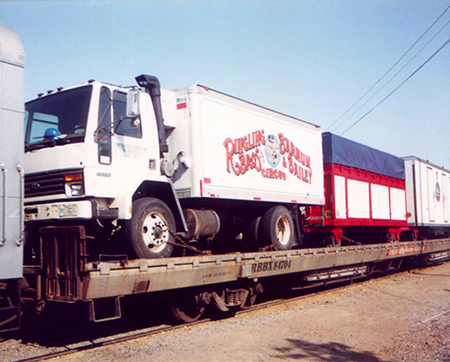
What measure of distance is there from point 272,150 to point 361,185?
5.77 meters

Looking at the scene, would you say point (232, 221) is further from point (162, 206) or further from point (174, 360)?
point (174, 360)

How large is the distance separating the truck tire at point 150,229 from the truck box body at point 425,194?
46.3 feet

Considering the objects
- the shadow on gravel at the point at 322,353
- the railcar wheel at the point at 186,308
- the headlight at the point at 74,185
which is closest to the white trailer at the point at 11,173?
the headlight at the point at 74,185

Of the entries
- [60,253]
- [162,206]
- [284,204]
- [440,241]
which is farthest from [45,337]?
[440,241]

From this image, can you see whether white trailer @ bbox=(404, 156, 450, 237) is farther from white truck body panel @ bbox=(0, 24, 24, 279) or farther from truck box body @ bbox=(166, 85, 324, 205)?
white truck body panel @ bbox=(0, 24, 24, 279)

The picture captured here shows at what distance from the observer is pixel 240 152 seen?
386 inches

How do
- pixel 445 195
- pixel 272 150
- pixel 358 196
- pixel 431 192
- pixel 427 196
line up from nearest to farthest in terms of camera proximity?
pixel 272 150 → pixel 358 196 → pixel 427 196 → pixel 431 192 → pixel 445 195

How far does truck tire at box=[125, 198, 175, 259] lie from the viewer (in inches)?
279

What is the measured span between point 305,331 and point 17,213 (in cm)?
489

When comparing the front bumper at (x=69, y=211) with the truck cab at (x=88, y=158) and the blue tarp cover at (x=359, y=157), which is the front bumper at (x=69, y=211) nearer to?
the truck cab at (x=88, y=158)

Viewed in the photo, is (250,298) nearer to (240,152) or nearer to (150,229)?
(240,152)

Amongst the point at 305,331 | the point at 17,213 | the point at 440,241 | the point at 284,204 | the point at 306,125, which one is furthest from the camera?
the point at 440,241

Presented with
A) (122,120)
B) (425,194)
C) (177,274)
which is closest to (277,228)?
(177,274)

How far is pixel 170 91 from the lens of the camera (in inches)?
352
